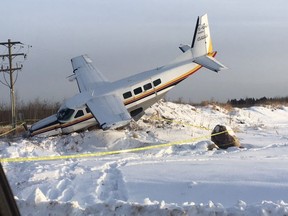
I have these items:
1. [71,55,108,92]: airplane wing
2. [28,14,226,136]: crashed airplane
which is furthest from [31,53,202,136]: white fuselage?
[71,55,108,92]: airplane wing

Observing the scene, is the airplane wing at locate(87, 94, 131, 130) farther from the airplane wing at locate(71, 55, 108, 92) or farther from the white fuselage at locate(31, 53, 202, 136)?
the airplane wing at locate(71, 55, 108, 92)

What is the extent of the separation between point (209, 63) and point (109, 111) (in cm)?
794

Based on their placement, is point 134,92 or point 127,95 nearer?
point 127,95

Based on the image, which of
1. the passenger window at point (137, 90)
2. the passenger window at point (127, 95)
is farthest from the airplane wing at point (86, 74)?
the passenger window at point (137, 90)

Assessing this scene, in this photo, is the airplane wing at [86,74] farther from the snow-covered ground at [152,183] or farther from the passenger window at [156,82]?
the snow-covered ground at [152,183]

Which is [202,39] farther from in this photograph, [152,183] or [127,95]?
[152,183]

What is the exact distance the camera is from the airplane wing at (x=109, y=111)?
17.6 metres

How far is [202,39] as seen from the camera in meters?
26.0

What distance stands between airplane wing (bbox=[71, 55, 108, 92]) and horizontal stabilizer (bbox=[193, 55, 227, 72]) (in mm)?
5419

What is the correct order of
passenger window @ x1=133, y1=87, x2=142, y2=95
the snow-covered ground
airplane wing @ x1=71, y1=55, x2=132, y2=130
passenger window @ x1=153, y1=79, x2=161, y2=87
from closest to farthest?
the snow-covered ground
airplane wing @ x1=71, y1=55, x2=132, y2=130
passenger window @ x1=133, y1=87, x2=142, y2=95
passenger window @ x1=153, y1=79, x2=161, y2=87

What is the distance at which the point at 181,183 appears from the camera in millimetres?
8898

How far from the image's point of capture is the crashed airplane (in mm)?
19188

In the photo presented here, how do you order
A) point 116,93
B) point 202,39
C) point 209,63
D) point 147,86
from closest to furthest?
point 116,93 < point 147,86 < point 209,63 < point 202,39

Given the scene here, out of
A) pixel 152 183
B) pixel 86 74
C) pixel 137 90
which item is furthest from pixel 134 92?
pixel 152 183
